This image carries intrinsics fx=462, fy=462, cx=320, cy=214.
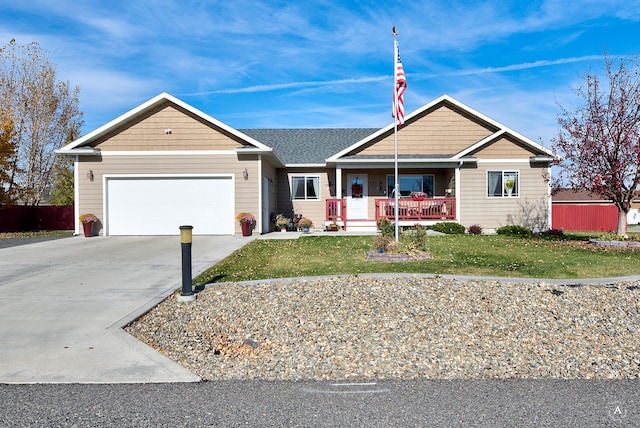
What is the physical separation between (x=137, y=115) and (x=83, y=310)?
1265cm

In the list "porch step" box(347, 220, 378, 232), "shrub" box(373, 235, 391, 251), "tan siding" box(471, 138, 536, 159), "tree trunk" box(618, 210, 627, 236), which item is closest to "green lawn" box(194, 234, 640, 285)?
"shrub" box(373, 235, 391, 251)

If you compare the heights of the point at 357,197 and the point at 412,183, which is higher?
the point at 412,183

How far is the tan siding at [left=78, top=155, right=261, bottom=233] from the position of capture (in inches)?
685

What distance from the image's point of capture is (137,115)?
56.8 feet

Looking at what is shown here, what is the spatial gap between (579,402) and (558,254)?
8.36 m

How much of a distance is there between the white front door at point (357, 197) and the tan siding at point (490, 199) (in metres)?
4.12

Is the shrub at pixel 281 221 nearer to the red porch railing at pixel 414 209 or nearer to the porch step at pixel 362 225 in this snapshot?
the red porch railing at pixel 414 209

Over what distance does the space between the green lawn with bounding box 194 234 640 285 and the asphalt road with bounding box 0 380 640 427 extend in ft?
13.3

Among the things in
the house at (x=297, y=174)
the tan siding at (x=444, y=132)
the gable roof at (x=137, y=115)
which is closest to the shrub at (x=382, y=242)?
the house at (x=297, y=174)

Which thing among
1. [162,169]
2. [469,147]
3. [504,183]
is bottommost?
[504,183]

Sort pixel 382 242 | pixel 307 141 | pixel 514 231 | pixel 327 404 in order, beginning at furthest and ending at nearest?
pixel 307 141, pixel 514 231, pixel 382 242, pixel 327 404

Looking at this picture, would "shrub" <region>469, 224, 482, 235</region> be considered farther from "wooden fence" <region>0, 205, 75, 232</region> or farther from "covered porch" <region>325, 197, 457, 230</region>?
"wooden fence" <region>0, 205, 75, 232</region>

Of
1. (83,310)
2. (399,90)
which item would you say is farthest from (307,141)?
(83,310)

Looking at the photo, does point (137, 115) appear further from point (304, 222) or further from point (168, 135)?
point (304, 222)
